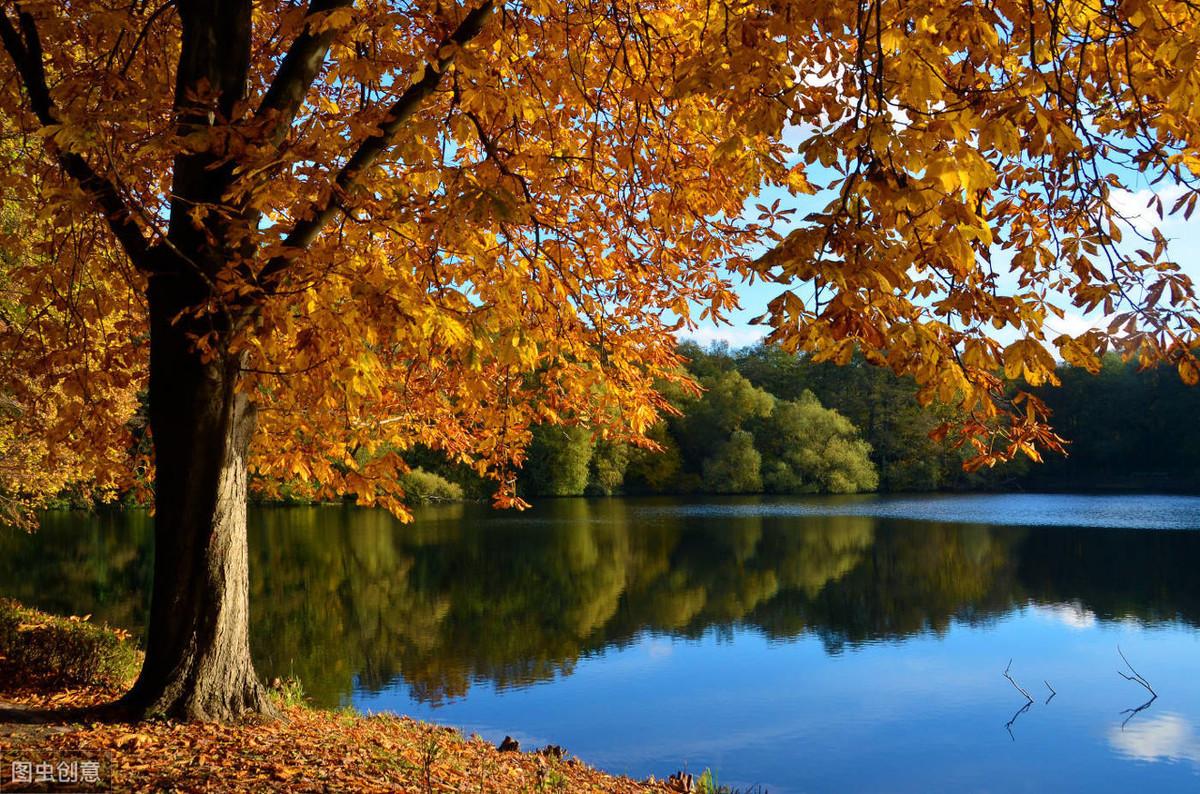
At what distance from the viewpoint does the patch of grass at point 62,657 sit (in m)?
6.42

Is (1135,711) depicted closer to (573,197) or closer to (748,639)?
(748,639)

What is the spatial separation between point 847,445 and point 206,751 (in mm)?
49396

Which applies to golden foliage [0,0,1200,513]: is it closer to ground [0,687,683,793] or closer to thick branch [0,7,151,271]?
thick branch [0,7,151,271]

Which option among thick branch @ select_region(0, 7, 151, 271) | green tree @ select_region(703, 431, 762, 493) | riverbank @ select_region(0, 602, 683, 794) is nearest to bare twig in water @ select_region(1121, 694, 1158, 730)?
riverbank @ select_region(0, 602, 683, 794)

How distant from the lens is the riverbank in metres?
4.07

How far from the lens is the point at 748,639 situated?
50.0ft

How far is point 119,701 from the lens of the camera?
5.20m

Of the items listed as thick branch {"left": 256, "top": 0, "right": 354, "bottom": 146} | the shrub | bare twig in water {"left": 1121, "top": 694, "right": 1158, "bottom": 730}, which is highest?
thick branch {"left": 256, "top": 0, "right": 354, "bottom": 146}

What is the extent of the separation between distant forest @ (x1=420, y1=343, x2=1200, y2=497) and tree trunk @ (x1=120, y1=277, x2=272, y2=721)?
4005 centimetres

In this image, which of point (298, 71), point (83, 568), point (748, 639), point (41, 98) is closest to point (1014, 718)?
point (748, 639)

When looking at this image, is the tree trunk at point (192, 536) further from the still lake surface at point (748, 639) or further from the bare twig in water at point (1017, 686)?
the bare twig in water at point (1017, 686)

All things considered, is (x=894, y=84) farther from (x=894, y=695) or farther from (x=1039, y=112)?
(x=894, y=695)

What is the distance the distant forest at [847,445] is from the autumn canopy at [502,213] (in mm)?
39124

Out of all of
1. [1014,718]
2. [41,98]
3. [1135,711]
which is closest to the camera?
[41,98]
